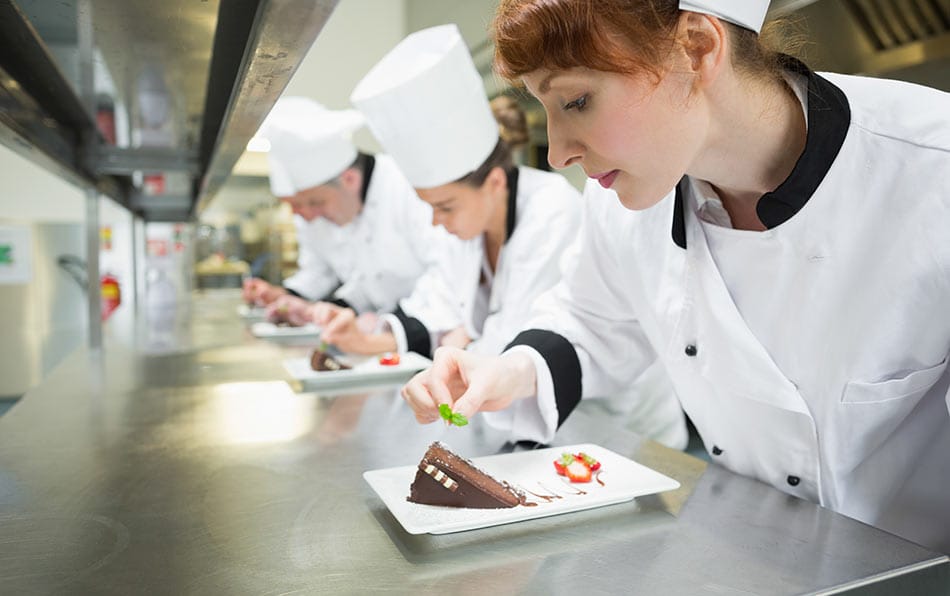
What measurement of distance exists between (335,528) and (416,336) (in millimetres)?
1330

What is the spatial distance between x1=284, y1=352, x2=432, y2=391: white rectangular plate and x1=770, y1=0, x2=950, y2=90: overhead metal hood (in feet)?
4.04

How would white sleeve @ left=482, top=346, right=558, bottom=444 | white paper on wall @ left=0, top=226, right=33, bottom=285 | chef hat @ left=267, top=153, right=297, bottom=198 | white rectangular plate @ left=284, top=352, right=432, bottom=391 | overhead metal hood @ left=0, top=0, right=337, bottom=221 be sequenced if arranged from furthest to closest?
white paper on wall @ left=0, top=226, right=33, bottom=285, chef hat @ left=267, top=153, right=297, bottom=198, white rectangular plate @ left=284, top=352, right=432, bottom=391, white sleeve @ left=482, top=346, right=558, bottom=444, overhead metal hood @ left=0, top=0, right=337, bottom=221

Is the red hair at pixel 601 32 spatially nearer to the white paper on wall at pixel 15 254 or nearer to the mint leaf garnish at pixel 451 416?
the mint leaf garnish at pixel 451 416

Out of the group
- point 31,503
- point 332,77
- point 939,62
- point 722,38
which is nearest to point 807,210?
point 722,38

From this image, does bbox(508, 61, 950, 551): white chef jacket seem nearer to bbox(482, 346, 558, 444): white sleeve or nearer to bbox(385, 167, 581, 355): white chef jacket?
bbox(482, 346, 558, 444): white sleeve

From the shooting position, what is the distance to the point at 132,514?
2.58ft

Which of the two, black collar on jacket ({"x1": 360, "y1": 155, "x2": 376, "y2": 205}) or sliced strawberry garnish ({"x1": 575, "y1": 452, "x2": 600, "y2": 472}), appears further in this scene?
black collar on jacket ({"x1": 360, "y1": 155, "x2": 376, "y2": 205})

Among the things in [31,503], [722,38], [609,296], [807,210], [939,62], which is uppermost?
[939,62]

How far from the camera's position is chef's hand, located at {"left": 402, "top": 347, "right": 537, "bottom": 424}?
0.91 metres

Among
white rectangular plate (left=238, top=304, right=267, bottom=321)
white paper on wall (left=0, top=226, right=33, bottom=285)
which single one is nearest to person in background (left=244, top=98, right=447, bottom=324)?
white rectangular plate (left=238, top=304, right=267, bottom=321)

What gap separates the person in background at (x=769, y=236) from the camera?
2.58 feet

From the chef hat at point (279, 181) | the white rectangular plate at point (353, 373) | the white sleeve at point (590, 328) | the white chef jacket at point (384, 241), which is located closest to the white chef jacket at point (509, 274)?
the white rectangular plate at point (353, 373)

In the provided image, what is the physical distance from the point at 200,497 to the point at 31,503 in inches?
7.5

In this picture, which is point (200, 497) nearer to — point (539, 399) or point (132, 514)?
point (132, 514)
